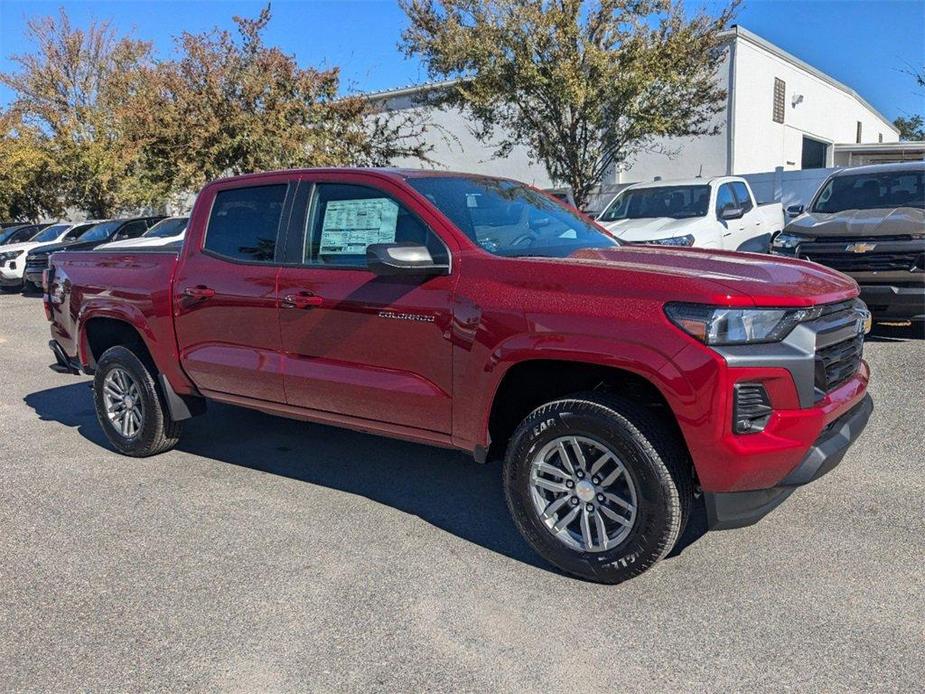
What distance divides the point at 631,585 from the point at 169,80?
705 inches

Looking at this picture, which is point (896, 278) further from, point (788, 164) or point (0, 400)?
point (788, 164)

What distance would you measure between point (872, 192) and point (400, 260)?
7645 mm

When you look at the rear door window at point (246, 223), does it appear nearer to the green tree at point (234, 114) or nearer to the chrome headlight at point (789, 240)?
the chrome headlight at point (789, 240)

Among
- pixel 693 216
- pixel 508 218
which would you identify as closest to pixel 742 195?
pixel 693 216

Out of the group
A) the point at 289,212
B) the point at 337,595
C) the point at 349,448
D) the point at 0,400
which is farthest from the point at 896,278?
the point at 0,400

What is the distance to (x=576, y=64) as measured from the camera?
48.2 feet

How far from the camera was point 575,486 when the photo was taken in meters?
3.55

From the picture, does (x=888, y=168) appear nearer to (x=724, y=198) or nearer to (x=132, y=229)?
(x=724, y=198)

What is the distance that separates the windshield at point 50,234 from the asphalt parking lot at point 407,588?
57.4 ft

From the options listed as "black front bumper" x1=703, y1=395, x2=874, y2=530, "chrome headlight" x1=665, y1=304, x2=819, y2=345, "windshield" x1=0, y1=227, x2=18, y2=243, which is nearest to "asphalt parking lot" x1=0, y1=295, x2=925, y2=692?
"black front bumper" x1=703, y1=395, x2=874, y2=530

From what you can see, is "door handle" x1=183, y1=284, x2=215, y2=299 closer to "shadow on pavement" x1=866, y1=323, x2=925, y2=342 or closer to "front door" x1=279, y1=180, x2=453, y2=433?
"front door" x1=279, y1=180, x2=453, y2=433

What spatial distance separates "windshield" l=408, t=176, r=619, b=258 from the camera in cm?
409

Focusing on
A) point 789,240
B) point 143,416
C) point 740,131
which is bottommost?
point 143,416

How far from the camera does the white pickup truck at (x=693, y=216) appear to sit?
32.2 ft
